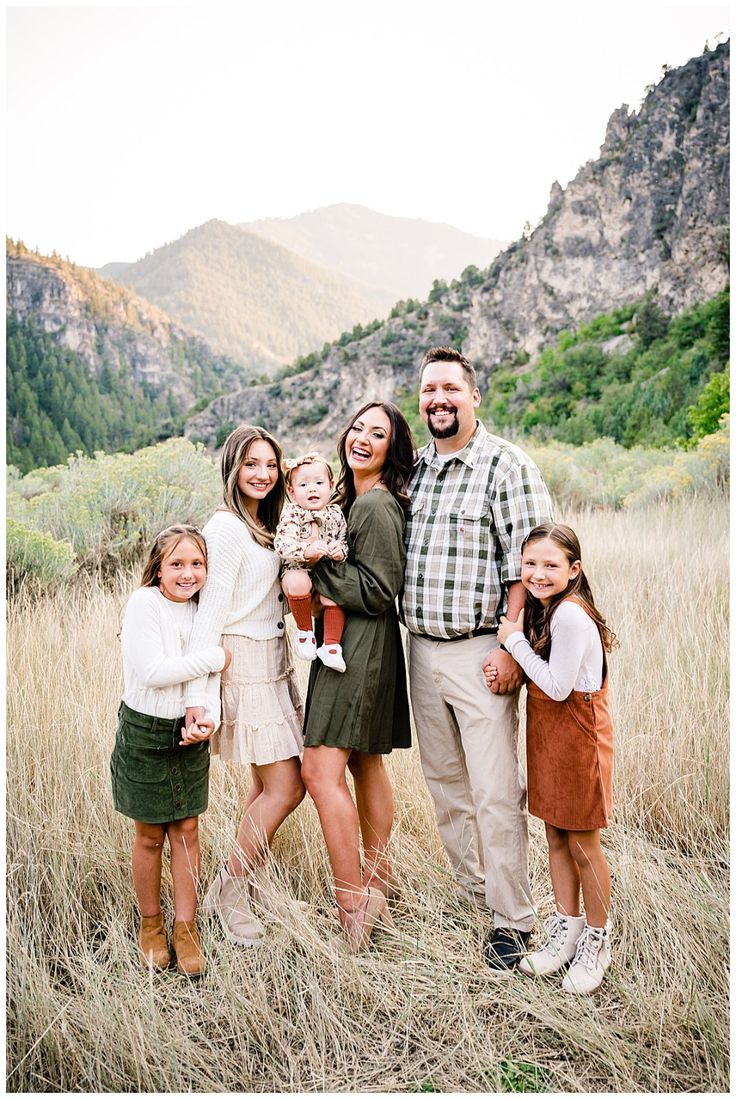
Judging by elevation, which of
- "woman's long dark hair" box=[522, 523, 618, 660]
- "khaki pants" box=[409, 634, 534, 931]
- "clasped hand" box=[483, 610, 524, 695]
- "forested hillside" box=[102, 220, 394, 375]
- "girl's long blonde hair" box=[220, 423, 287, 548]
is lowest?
"khaki pants" box=[409, 634, 534, 931]

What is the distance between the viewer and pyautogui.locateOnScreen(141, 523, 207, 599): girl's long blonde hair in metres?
2.86

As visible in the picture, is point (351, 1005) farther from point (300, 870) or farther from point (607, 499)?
point (607, 499)

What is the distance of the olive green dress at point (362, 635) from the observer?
292cm

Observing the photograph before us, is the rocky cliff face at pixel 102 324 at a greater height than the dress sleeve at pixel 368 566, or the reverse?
the rocky cliff face at pixel 102 324

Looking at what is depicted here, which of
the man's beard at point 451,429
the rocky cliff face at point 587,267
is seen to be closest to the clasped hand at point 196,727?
the man's beard at point 451,429

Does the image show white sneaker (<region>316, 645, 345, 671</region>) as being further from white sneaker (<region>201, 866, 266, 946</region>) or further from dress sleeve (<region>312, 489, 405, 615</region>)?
white sneaker (<region>201, 866, 266, 946</region>)

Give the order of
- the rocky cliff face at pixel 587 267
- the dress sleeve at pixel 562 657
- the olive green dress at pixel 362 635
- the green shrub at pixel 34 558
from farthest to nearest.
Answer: the rocky cliff face at pixel 587 267 < the green shrub at pixel 34 558 < the olive green dress at pixel 362 635 < the dress sleeve at pixel 562 657

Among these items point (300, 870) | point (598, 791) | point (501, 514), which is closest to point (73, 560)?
point (300, 870)

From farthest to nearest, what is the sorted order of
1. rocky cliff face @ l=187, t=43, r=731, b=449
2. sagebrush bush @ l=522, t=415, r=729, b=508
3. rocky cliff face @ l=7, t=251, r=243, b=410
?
1. rocky cliff face @ l=7, t=251, r=243, b=410
2. rocky cliff face @ l=187, t=43, r=731, b=449
3. sagebrush bush @ l=522, t=415, r=729, b=508

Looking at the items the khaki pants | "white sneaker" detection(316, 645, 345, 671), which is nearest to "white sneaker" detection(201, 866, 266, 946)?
the khaki pants

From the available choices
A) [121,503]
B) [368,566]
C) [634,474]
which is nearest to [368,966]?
[368,566]

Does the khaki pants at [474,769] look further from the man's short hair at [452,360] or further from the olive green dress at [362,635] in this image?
the man's short hair at [452,360]

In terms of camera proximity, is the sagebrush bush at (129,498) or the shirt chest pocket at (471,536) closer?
the shirt chest pocket at (471,536)

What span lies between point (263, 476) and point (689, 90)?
53183mm
